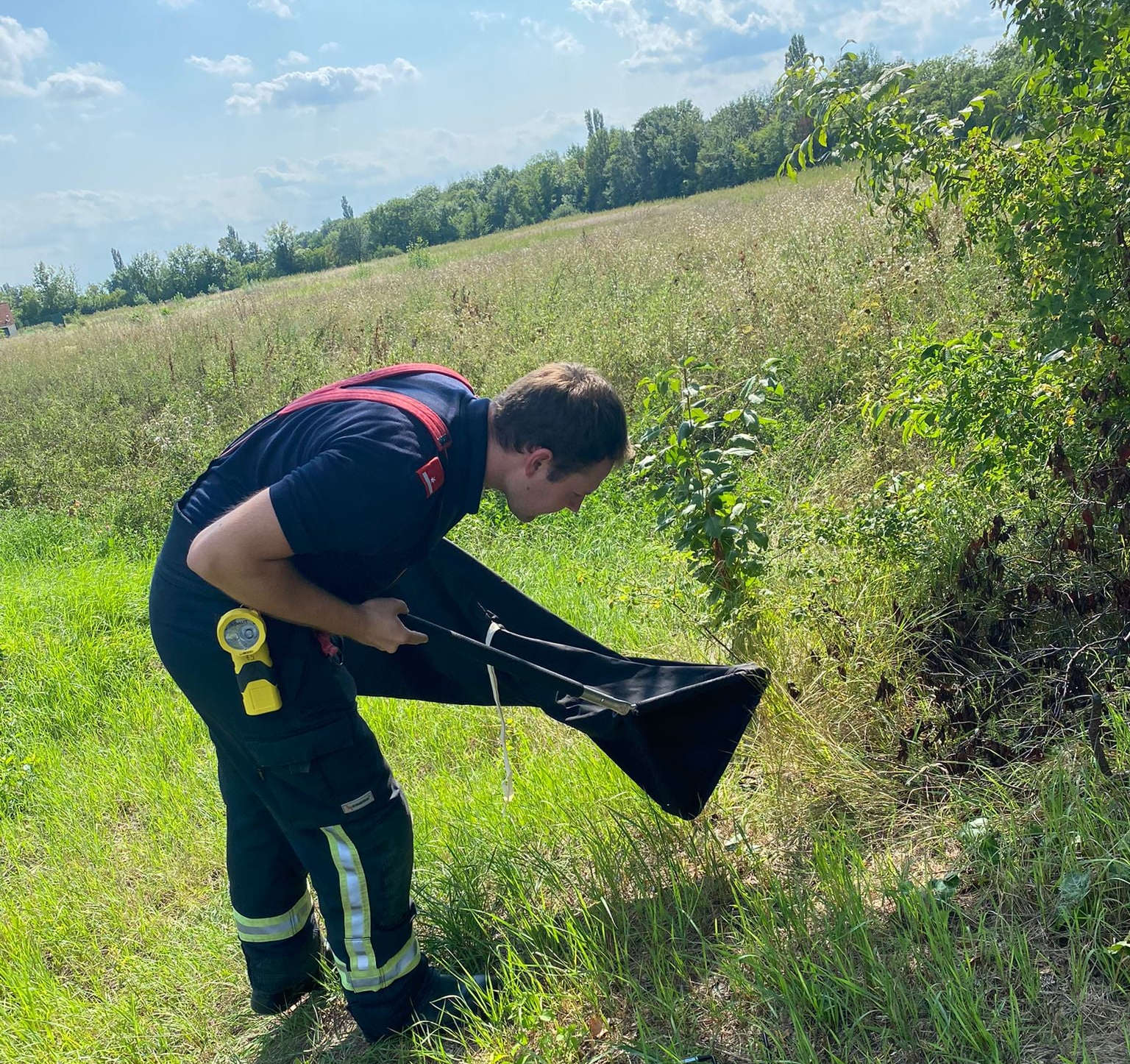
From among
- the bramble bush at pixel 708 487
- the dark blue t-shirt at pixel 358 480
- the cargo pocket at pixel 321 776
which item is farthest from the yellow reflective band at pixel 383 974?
the bramble bush at pixel 708 487

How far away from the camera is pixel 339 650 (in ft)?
8.49

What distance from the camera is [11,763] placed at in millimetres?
4562

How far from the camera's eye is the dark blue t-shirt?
2.04m

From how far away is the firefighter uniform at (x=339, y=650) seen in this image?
7.09 ft

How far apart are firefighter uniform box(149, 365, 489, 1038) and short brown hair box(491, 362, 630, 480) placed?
0.27 ft

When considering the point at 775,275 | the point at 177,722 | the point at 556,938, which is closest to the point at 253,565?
the point at 556,938

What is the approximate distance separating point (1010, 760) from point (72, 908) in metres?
3.39

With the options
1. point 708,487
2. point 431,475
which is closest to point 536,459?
point 431,475

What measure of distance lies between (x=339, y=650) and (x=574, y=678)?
707 mm

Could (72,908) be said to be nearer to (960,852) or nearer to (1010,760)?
(960,852)

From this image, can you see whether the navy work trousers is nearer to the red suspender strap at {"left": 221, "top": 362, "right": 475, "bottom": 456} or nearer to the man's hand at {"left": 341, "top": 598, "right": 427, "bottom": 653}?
the man's hand at {"left": 341, "top": 598, "right": 427, "bottom": 653}

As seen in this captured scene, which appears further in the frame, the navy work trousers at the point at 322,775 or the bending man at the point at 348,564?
the navy work trousers at the point at 322,775

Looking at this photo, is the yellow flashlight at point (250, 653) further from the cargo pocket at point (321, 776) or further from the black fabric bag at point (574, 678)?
the black fabric bag at point (574, 678)

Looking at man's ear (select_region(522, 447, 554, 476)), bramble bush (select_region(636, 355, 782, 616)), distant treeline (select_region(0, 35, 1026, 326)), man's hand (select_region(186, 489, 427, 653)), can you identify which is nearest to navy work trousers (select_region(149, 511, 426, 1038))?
man's hand (select_region(186, 489, 427, 653))
